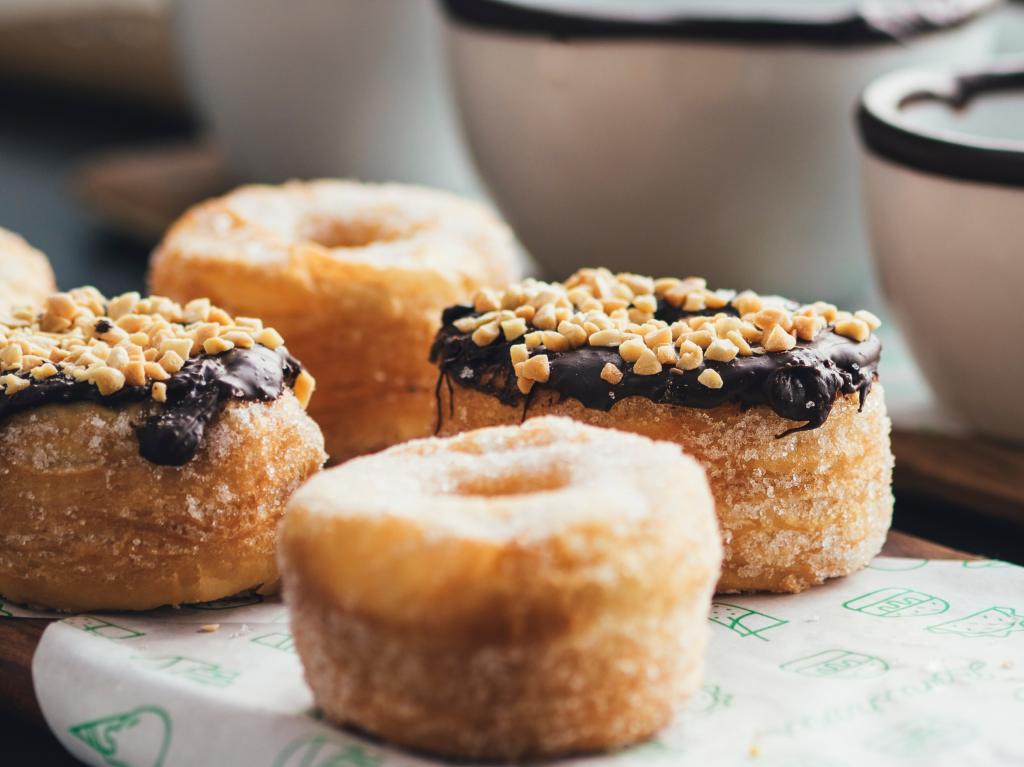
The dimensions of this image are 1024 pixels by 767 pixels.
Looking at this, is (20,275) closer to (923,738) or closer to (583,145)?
(583,145)

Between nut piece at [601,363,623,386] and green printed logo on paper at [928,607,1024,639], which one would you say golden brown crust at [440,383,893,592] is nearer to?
nut piece at [601,363,623,386]

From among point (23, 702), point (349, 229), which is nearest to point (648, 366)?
point (23, 702)

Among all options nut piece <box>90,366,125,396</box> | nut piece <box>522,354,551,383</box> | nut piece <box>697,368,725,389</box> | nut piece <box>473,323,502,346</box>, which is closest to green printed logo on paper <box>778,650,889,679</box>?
nut piece <box>697,368,725,389</box>

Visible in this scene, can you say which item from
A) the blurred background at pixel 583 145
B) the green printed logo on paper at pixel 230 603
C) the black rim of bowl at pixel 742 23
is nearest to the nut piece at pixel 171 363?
the green printed logo on paper at pixel 230 603

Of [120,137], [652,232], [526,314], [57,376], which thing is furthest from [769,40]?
[120,137]

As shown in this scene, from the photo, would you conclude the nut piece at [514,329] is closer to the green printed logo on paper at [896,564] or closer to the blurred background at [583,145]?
the green printed logo on paper at [896,564]
